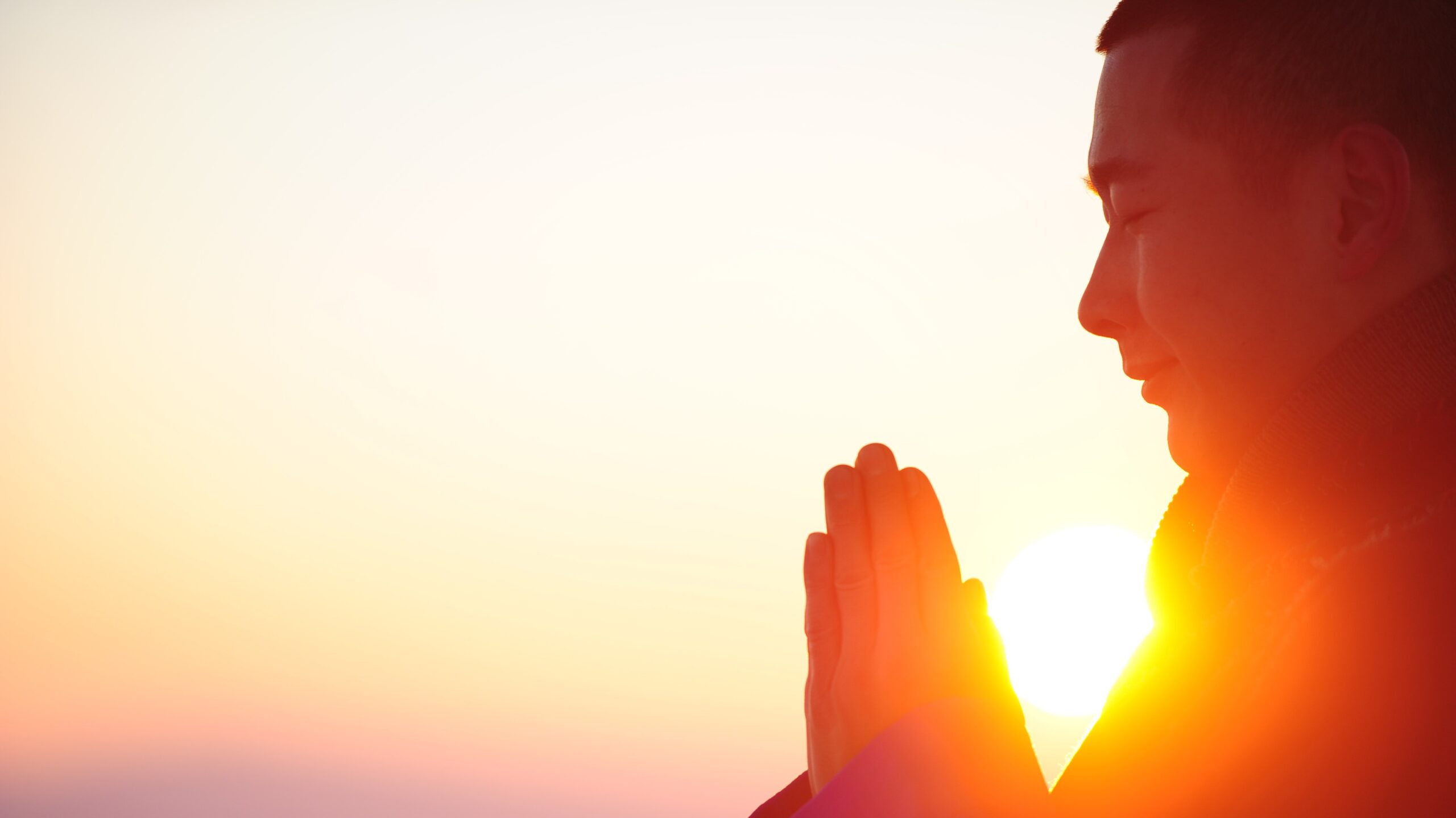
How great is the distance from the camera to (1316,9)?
6.05 feet

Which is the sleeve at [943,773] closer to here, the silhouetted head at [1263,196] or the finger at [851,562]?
the finger at [851,562]

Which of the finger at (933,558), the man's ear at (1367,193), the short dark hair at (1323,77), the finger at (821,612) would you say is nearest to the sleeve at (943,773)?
the finger at (933,558)

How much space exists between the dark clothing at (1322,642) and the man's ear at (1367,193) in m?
0.11

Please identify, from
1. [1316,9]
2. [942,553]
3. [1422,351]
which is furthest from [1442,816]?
[1316,9]

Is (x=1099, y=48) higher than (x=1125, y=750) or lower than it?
higher

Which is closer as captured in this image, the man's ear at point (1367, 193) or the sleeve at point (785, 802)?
the man's ear at point (1367, 193)

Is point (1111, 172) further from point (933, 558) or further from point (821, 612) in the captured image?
point (821, 612)

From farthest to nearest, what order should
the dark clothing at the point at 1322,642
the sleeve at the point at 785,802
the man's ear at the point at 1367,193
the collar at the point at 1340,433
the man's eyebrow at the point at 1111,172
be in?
the sleeve at the point at 785,802, the man's eyebrow at the point at 1111,172, the man's ear at the point at 1367,193, the collar at the point at 1340,433, the dark clothing at the point at 1322,642

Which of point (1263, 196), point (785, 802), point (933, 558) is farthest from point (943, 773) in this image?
point (1263, 196)

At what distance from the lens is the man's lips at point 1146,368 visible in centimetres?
189

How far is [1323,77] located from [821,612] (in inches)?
45.8

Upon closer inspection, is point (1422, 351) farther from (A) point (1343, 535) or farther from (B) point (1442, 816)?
(B) point (1442, 816)

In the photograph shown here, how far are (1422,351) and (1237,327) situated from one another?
0.87 ft

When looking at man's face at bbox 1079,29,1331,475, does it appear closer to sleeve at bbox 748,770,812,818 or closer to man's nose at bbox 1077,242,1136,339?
man's nose at bbox 1077,242,1136,339
